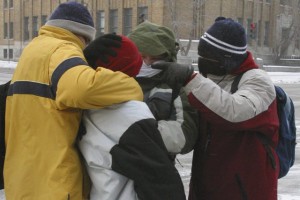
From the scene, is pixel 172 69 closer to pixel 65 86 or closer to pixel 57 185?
pixel 65 86

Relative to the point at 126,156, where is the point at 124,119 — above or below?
above

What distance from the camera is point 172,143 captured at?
2.28 metres

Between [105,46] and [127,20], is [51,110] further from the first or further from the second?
[127,20]

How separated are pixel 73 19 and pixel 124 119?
0.54 meters

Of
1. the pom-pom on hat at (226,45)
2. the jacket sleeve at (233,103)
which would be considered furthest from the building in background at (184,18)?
the jacket sleeve at (233,103)

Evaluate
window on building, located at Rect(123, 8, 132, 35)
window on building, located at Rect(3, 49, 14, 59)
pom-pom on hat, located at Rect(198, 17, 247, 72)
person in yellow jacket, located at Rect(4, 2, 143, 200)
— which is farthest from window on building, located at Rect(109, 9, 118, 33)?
person in yellow jacket, located at Rect(4, 2, 143, 200)

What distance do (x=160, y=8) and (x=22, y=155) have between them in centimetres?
3693

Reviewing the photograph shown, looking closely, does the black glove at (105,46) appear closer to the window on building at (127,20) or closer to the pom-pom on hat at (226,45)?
the pom-pom on hat at (226,45)

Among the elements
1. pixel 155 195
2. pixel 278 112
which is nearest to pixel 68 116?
pixel 155 195

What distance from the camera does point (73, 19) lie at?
2174 millimetres

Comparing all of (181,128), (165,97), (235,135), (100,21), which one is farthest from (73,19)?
(100,21)

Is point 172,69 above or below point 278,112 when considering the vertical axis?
above

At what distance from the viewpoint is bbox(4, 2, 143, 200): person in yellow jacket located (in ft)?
6.25

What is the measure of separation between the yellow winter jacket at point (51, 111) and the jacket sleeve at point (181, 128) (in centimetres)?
30
